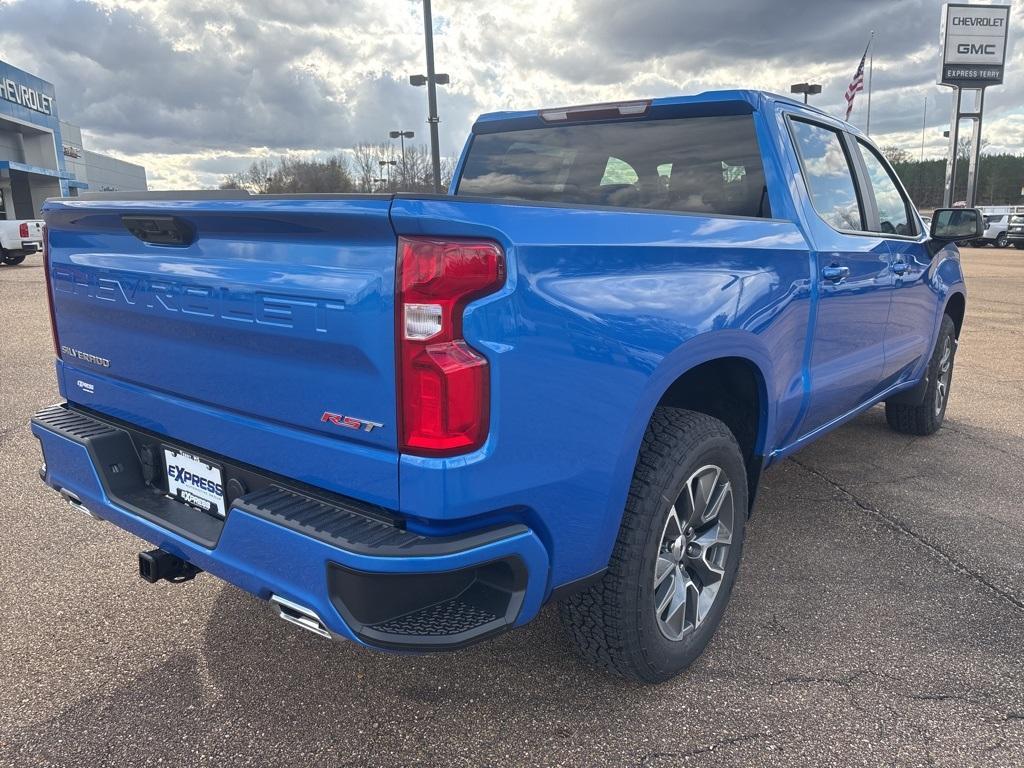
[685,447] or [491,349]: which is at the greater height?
[491,349]

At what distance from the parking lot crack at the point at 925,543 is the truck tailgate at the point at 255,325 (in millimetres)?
2665

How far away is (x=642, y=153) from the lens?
3.43 meters

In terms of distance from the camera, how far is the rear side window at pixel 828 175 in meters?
3.35

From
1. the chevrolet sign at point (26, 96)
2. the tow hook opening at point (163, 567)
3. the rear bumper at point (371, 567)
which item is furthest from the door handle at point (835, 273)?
the chevrolet sign at point (26, 96)

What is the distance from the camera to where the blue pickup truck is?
1720 mm

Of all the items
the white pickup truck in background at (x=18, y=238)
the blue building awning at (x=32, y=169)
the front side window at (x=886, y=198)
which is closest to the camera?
the front side window at (x=886, y=198)

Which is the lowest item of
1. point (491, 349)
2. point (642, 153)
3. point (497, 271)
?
point (491, 349)

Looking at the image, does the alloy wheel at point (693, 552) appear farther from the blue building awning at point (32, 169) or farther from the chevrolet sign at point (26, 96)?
the chevrolet sign at point (26, 96)

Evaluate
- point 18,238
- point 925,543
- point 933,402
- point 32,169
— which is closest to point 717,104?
point 925,543

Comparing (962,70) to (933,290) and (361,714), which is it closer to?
(933,290)

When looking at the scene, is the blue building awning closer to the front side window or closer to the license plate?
the front side window

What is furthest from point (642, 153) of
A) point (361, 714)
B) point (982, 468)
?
point (982, 468)

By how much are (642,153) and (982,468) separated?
117 inches

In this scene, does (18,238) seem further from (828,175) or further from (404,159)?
(828,175)
